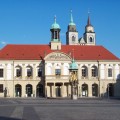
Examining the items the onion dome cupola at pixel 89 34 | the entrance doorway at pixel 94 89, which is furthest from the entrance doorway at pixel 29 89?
the onion dome cupola at pixel 89 34

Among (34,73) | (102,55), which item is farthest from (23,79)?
(102,55)

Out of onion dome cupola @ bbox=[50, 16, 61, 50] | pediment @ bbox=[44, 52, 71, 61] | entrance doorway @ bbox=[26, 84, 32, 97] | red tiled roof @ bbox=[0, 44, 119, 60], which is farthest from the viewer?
onion dome cupola @ bbox=[50, 16, 61, 50]

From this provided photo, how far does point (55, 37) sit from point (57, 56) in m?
6.76

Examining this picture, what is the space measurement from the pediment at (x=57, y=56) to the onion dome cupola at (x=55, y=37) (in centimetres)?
450

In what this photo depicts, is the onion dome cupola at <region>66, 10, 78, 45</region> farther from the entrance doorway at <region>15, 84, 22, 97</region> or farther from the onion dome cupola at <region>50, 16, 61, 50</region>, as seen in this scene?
the entrance doorway at <region>15, 84, 22, 97</region>

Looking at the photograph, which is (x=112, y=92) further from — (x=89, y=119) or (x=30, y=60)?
(x=89, y=119)

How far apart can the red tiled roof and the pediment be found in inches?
93.3

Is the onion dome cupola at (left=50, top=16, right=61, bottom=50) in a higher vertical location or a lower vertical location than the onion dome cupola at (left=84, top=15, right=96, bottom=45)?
lower

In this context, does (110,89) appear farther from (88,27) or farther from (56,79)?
(88,27)

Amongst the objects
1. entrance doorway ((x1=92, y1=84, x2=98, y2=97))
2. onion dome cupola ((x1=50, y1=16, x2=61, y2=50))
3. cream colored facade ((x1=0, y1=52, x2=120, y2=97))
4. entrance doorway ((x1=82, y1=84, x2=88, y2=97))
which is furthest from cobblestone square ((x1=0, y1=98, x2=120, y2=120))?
onion dome cupola ((x1=50, y1=16, x2=61, y2=50))

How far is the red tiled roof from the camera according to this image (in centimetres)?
9106

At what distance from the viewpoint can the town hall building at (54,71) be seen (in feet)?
293

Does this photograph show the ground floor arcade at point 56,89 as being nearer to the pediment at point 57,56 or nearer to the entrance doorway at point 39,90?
the entrance doorway at point 39,90

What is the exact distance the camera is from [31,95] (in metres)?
89.1
